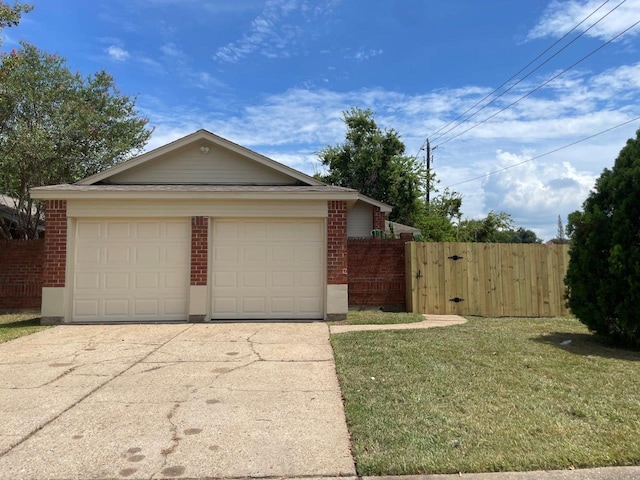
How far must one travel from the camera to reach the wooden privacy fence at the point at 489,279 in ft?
35.8

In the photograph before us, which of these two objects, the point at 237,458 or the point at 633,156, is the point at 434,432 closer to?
the point at 237,458

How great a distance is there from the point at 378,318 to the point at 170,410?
20.4ft

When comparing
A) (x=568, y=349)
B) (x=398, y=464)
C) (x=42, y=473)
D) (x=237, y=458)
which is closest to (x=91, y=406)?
(x=42, y=473)

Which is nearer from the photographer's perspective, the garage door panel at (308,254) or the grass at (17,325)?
the grass at (17,325)

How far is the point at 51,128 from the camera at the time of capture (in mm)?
13109

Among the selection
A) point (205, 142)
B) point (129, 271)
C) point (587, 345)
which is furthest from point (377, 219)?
point (587, 345)

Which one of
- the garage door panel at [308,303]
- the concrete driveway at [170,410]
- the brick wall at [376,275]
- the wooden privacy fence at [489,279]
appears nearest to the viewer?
the concrete driveway at [170,410]

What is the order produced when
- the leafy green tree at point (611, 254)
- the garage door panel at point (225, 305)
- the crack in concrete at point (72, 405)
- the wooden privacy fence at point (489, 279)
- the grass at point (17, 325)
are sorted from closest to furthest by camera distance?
1. the crack in concrete at point (72, 405)
2. the leafy green tree at point (611, 254)
3. the grass at point (17, 325)
4. the garage door panel at point (225, 305)
5. the wooden privacy fence at point (489, 279)

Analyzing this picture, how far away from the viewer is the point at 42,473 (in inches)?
126

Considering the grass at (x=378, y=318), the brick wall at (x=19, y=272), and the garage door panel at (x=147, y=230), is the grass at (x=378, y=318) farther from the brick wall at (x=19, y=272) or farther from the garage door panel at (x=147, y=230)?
the brick wall at (x=19, y=272)

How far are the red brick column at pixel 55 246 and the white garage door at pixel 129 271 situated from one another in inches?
9.7

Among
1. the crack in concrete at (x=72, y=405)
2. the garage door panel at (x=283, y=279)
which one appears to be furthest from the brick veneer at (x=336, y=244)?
the crack in concrete at (x=72, y=405)

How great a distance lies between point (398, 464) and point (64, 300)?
28.1 feet

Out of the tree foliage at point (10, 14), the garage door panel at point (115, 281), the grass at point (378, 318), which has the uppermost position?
the tree foliage at point (10, 14)
